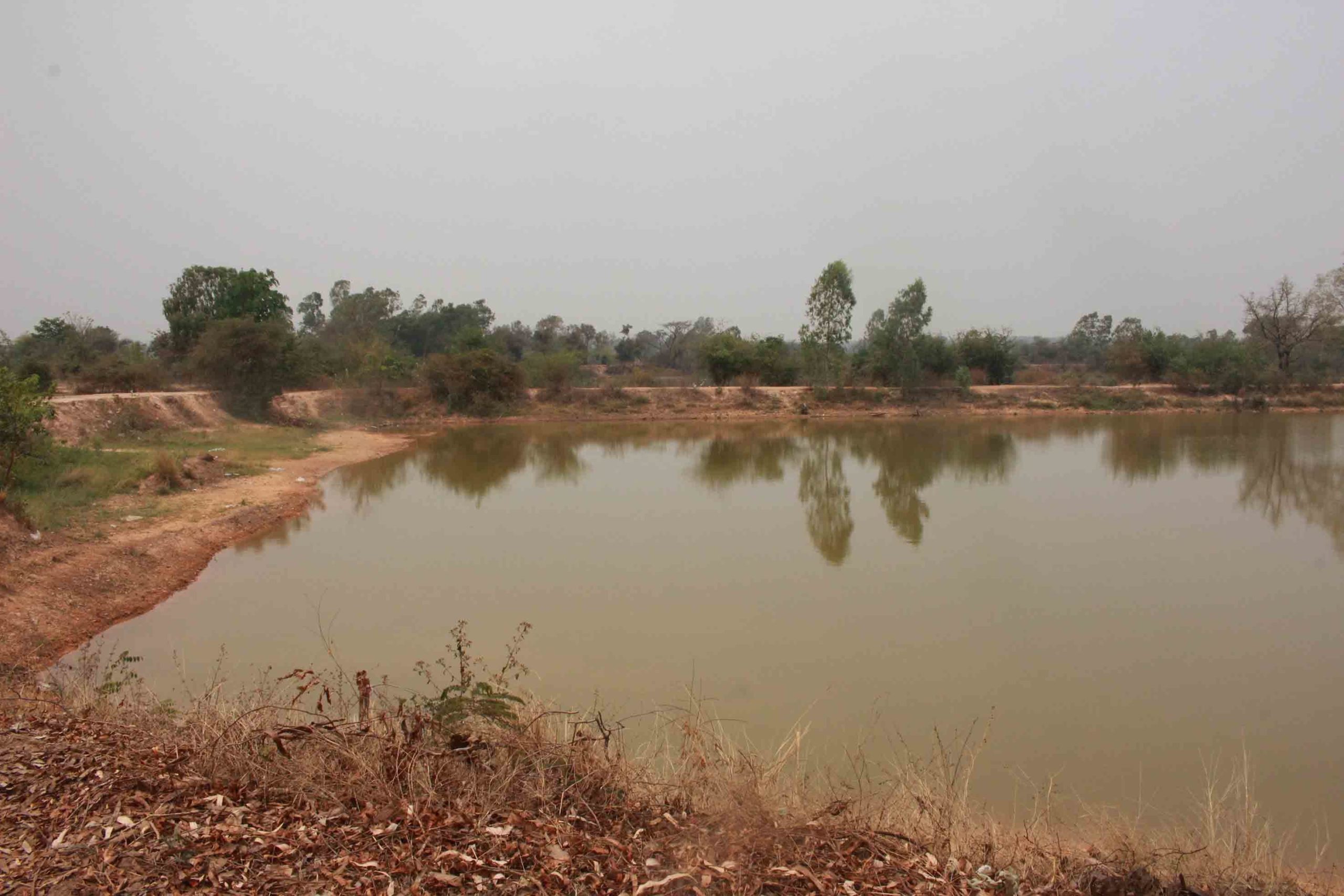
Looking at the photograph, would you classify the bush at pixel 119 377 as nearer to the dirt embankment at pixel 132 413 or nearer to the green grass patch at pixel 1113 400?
the dirt embankment at pixel 132 413

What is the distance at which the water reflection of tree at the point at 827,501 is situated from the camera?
31.2ft

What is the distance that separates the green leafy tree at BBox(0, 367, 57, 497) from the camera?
895cm

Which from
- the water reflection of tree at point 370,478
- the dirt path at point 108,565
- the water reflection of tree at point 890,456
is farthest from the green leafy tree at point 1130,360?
the dirt path at point 108,565

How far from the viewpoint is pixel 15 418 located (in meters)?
9.02

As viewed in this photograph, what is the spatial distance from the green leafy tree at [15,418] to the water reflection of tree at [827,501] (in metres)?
9.75

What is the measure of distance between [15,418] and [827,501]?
11294mm

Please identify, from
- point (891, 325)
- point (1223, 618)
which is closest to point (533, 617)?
point (1223, 618)

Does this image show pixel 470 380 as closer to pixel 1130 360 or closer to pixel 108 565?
pixel 108 565

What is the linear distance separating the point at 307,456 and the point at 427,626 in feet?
43.9

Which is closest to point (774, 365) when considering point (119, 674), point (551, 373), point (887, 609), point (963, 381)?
point (963, 381)

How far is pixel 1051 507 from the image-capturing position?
38.8ft

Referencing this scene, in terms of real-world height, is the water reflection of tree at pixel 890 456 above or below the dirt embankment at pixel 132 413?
below

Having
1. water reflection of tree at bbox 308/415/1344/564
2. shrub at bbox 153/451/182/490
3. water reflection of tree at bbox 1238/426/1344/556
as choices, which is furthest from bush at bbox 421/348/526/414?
water reflection of tree at bbox 1238/426/1344/556

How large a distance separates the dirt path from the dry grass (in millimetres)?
3914
